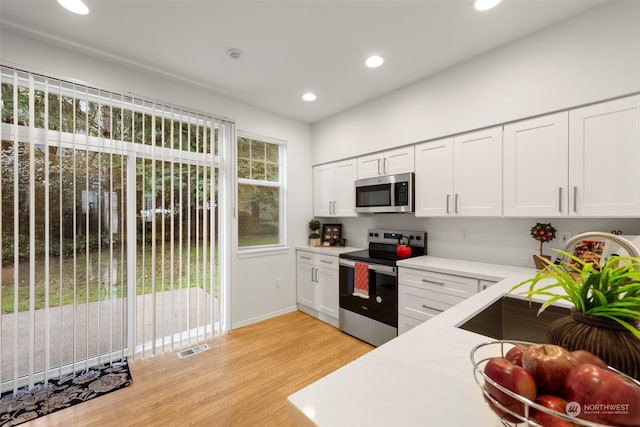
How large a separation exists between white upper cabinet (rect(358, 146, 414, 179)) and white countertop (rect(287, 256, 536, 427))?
2160 millimetres

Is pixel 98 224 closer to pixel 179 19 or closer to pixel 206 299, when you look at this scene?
pixel 206 299

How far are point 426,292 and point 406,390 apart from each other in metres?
1.86

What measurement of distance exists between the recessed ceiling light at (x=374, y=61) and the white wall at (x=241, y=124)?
1588 mm

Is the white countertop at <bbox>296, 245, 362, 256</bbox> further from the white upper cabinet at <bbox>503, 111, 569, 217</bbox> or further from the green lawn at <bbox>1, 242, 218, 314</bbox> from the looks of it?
the white upper cabinet at <bbox>503, 111, 569, 217</bbox>

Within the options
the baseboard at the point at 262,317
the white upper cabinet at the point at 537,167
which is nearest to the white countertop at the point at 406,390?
the white upper cabinet at the point at 537,167

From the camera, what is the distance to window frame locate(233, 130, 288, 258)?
3211mm

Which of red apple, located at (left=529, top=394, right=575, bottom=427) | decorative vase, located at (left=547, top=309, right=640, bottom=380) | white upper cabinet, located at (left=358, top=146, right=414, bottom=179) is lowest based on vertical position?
red apple, located at (left=529, top=394, right=575, bottom=427)

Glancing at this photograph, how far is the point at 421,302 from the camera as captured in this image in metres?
2.39

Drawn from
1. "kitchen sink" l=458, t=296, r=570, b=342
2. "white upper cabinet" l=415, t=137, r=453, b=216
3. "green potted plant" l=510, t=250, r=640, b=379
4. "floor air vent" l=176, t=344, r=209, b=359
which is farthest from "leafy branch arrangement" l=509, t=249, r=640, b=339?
"floor air vent" l=176, t=344, r=209, b=359

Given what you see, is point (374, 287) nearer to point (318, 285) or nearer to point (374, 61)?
point (318, 285)

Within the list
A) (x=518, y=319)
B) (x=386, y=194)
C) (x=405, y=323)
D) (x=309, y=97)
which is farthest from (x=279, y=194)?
(x=518, y=319)

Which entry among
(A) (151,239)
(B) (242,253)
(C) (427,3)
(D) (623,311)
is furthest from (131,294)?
(C) (427,3)

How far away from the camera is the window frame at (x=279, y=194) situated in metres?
3.21

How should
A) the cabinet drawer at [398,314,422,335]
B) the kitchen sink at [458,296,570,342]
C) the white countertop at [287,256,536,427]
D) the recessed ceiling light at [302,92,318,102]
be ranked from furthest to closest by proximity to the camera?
the recessed ceiling light at [302,92,318,102], the cabinet drawer at [398,314,422,335], the kitchen sink at [458,296,570,342], the white countertop at [287,256,536,427]
